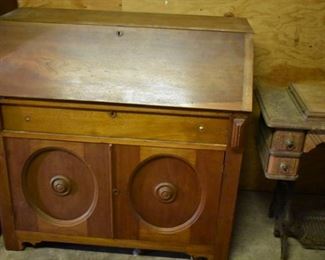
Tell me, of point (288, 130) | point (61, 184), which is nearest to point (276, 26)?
point (288, 130)

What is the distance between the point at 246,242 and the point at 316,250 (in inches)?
13.8

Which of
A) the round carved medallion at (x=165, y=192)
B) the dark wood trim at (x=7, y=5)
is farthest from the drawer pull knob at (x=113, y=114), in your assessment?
the dark wood trim at (x=7, y=5)

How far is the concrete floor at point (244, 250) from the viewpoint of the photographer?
→ 1.80 meters

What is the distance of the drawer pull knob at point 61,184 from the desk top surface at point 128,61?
388 millimetres

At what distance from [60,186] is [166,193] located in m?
0.46

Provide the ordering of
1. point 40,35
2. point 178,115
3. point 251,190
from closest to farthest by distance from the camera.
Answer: point 178,115 → point 40,35 → point 251,190

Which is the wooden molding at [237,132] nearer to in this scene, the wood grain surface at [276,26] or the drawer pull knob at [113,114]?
the drawer pull knob at [113,114]

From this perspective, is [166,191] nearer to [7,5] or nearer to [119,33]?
[119,33]

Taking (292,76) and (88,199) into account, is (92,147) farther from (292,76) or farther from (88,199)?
(292,76)

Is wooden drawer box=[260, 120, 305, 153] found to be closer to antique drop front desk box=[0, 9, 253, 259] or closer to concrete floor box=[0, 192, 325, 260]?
antique drop front desk box=[0, 9, 253, 259]

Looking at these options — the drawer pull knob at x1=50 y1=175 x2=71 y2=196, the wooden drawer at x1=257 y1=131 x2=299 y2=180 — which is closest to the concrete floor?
the drawer pull knob at x1=50 y1=175 x2=71 y2=196

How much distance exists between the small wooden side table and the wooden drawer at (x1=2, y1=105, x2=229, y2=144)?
0.23 metres

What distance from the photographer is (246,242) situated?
1.93 m

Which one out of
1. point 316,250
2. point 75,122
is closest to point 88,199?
point 75,122
